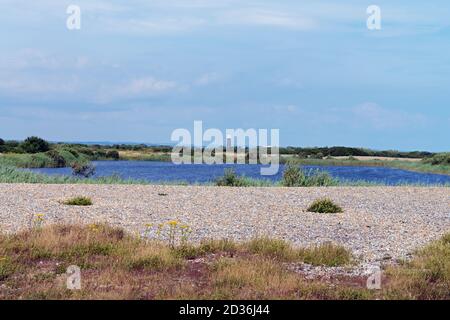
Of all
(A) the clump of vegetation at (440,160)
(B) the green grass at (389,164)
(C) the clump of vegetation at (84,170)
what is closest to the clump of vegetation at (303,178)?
(C) the clump of vegetation at (84,170)

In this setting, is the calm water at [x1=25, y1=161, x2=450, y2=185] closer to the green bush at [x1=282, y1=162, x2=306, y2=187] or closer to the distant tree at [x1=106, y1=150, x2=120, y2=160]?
the green bush at [x1=282, y1=162, x2=306, y2=187]

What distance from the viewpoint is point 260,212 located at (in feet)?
52.9

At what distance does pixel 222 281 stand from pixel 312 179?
1959cm

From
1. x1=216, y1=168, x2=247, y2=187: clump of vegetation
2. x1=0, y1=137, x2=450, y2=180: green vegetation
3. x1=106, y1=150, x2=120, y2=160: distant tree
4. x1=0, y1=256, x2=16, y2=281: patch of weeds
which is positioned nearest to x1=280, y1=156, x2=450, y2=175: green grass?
x1=0, y1=137, x2=450, y2=180: green vegetation

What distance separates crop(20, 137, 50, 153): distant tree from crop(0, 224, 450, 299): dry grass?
3940 centimetres

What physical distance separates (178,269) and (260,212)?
7.47 metres

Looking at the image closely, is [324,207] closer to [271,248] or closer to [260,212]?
[260,212]

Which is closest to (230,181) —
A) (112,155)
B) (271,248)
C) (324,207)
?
(324,207)

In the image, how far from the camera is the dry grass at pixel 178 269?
7406mm

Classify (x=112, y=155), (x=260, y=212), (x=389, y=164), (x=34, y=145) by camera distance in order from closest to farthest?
(x=260, y=212) < (x=34, y=145) < (x=389, y=164) < (x=112, y=155)

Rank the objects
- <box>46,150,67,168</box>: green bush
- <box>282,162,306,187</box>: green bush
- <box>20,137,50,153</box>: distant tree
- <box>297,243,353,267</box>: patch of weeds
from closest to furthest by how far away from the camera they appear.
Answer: <box>297,243,353,267</box>: patch of weeds < <box>282,162,306,187</box>: green bush < <box>46,150,67,168</box>: green bush < <box>20,137,50,153</box>: distant tree

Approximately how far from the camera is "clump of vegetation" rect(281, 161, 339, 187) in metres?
26.7

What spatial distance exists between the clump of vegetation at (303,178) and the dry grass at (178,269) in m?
15.7

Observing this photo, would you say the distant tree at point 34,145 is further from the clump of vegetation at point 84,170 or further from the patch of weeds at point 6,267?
the patch of weeds at point 6,267
